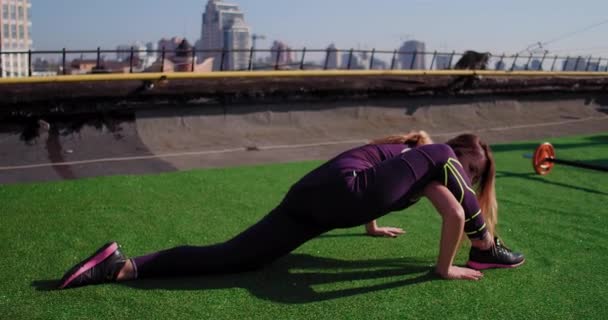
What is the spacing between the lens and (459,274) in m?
3.76

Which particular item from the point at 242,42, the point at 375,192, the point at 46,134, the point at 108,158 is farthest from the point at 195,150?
the point at 242,42

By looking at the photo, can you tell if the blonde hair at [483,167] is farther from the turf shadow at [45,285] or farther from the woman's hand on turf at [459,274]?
the turf shadow at [45,285]

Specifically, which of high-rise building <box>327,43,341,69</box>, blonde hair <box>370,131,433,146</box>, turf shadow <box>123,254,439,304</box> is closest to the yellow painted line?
high-rise building <box>327,43,341,69</box>

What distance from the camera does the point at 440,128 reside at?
12.1 meters

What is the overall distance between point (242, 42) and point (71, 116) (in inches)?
862

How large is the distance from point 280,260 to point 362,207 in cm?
97

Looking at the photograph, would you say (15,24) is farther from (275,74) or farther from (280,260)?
(280,260)

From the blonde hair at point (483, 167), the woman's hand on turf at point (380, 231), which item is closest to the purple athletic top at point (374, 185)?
the blonde hair at point (483, 167)

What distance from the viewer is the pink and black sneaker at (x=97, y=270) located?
11.3ft

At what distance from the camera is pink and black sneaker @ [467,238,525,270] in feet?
12.8

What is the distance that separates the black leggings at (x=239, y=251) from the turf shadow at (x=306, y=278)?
7 cm

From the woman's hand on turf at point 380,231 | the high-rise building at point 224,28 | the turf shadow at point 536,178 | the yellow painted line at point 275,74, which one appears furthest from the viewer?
the high-rise building at point 224,28

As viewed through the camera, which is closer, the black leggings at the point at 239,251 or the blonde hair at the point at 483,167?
the black leggings at the point at 239,251

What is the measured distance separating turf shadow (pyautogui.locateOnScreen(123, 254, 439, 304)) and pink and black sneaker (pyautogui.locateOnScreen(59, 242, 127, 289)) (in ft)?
0.42
